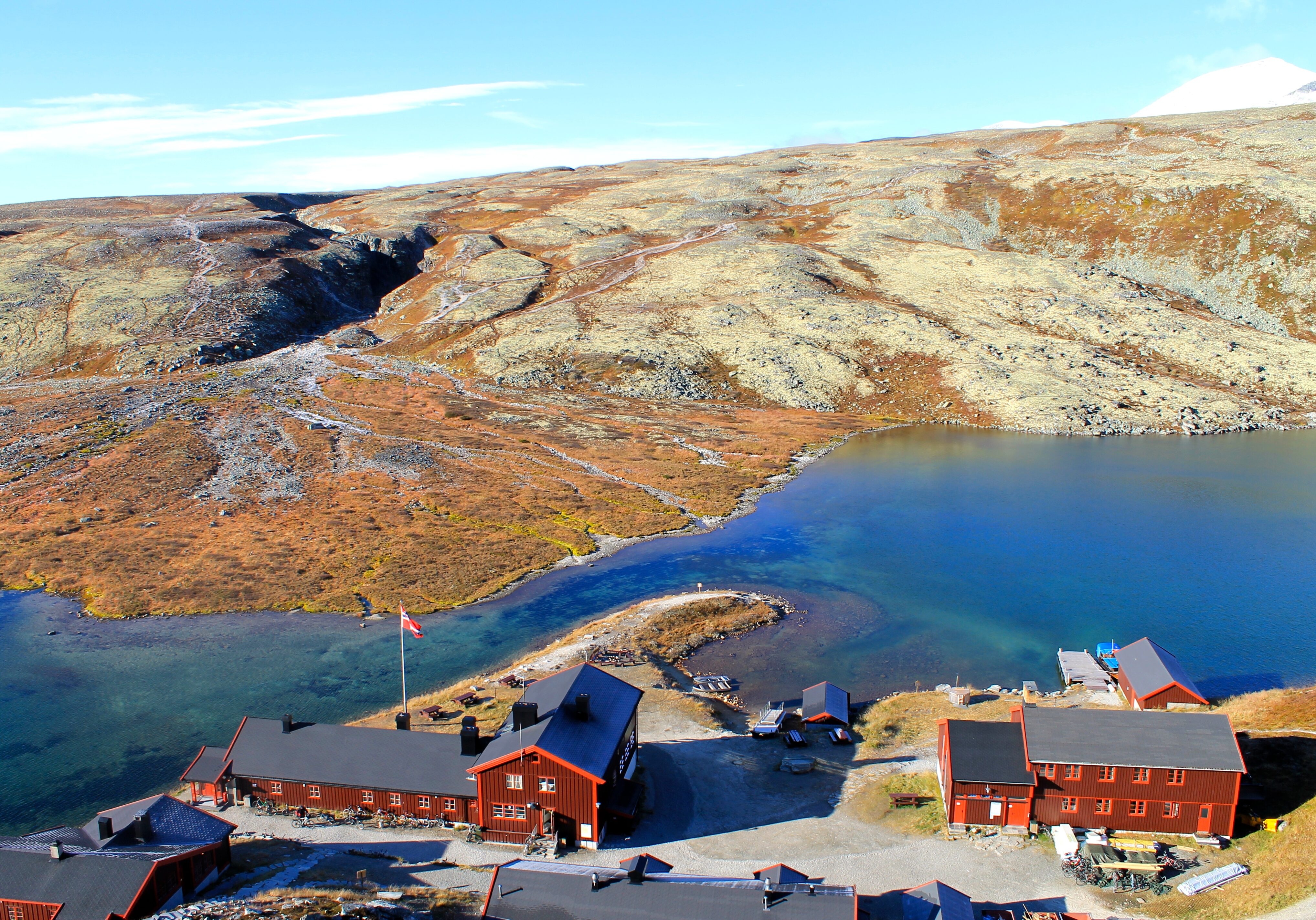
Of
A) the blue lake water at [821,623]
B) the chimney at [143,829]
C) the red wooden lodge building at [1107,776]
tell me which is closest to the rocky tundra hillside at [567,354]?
the blue lake water at [821,623]

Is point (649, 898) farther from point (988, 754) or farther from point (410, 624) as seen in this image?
point (410, 624)

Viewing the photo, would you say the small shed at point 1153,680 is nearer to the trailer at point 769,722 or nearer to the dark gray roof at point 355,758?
the trailer at point 769,722

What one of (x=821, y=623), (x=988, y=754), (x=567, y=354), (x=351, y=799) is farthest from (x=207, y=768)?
(x=567, y=354)

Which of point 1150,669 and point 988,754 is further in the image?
point 1150,669

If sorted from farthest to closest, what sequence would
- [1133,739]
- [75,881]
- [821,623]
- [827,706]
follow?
[821,623]
[827,706]
[1133,739]
[75,881]

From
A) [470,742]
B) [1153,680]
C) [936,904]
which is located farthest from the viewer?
[1153,680]

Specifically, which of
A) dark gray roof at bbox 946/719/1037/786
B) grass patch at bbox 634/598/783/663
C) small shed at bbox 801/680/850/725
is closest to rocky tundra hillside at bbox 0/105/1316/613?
grass patch at bbox 634/598/783/663

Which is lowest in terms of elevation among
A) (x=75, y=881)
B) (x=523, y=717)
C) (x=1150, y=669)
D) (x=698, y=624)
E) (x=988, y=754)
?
(x=698, y=624)
